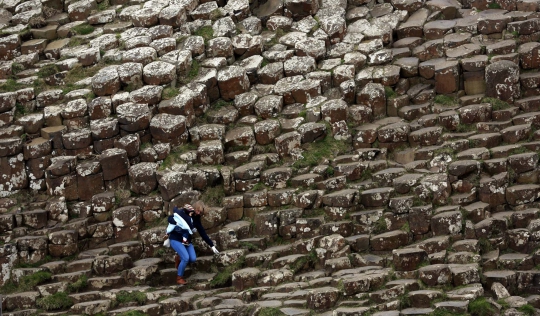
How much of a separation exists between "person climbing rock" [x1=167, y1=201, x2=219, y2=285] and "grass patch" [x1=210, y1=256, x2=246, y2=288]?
1.31ft

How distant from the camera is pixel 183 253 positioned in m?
20.5

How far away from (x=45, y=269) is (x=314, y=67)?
774 cm

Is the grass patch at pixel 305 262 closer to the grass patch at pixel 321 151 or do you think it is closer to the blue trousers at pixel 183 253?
the blue trousers at pixel 183 253

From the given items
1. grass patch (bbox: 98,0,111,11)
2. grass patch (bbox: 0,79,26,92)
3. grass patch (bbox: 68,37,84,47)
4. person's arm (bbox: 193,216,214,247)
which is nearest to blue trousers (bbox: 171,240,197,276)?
person's arm (bbox: 193,216,214,247)

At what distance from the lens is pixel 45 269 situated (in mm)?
21312

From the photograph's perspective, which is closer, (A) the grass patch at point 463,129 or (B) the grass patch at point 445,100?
(A) the grass patch at point 463,129

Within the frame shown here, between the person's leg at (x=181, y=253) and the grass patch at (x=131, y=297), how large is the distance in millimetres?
901

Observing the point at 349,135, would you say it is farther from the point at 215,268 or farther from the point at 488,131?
the point at 215,268

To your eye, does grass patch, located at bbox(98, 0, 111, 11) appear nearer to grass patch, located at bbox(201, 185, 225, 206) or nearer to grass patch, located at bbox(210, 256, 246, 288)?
grass patch, located at bbox(201, 185, 225, 206)

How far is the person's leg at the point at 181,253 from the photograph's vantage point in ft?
67.2

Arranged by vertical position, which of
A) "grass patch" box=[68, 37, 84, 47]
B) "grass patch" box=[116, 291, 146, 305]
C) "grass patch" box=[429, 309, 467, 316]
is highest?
"grass patch" box=[68, 37, 84, 47]

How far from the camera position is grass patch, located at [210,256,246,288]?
66.9 ft

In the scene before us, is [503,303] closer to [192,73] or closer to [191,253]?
[191,253]

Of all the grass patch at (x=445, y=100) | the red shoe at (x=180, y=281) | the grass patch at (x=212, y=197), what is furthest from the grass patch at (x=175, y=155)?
the grass patch at (x=445, y=100)
